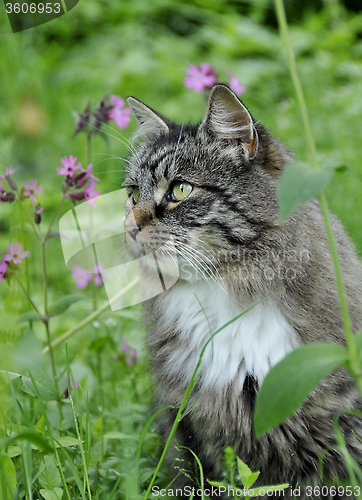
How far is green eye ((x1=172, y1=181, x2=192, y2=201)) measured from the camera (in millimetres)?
1539

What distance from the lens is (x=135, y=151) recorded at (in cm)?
181

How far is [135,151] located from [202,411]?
86cm

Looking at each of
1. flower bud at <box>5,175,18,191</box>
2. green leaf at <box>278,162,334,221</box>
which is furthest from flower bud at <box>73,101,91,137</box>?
green leaf at <box>278,162,334,221</box>

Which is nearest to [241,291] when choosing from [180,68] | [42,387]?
[42,387]

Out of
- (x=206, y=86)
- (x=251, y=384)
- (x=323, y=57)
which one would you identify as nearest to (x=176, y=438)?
(x=251, y=384)

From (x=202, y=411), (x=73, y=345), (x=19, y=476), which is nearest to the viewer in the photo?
(x=19, y=476)

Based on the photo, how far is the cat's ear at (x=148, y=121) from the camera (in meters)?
1.78

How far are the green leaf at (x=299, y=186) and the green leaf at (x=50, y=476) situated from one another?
0.91 m

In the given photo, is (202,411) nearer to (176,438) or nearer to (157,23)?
(176,438)

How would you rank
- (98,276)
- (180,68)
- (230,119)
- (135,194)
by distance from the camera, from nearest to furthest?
1. (230,119)
2. (135,194)
3. (98,276)
4. (180,68)

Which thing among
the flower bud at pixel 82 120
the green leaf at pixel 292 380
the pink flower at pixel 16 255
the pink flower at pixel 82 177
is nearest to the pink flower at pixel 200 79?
the flower bud at pixel 82 120

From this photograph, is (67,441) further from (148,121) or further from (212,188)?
(148,121)

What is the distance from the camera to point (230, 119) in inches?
59.2

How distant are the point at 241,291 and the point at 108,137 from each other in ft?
2.61
